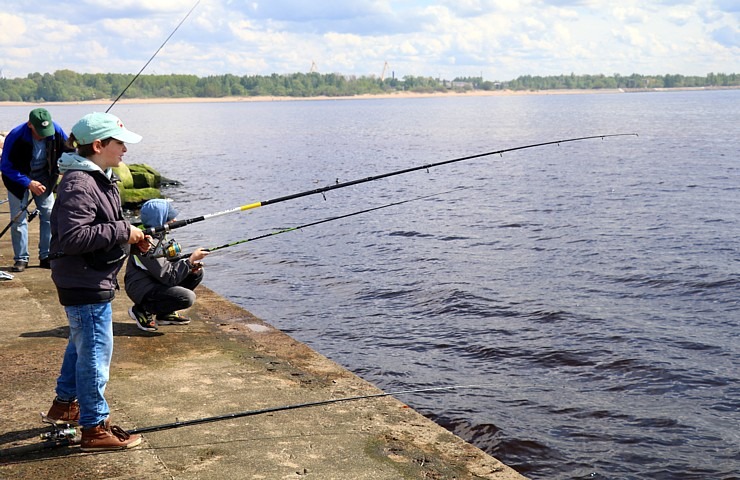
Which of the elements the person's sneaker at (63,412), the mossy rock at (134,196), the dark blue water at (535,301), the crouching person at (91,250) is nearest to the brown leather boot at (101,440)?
the crouching person at (91,250)

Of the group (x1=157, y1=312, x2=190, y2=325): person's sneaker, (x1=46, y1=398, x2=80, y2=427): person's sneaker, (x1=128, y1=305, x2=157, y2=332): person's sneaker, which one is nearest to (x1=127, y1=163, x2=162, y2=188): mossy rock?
(x1=157, y1=312, x2=190, y2=325): person's sneaker

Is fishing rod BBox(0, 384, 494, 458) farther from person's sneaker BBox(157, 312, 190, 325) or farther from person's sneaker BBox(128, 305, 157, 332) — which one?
person's sneaker BBox(157, 312, 190, 325)

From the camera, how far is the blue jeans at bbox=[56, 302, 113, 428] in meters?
4.41

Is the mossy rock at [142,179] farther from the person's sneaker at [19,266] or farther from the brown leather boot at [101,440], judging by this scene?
the brown leather boot at [101,440]

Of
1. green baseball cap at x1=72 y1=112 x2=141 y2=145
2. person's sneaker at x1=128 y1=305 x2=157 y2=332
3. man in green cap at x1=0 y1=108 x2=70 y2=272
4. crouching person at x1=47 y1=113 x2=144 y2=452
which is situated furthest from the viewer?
man in green cap at x1=0 y1=108 x2=70 y2=272

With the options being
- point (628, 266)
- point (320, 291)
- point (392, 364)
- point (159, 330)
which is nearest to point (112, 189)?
point (159, 330)

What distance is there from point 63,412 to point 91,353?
64cm

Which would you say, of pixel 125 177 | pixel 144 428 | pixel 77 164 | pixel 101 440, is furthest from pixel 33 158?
pixel 125 177

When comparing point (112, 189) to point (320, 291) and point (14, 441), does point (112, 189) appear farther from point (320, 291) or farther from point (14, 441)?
point (320, 291)

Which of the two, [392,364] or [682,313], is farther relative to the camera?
[682,313]

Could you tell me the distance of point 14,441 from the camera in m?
4.78

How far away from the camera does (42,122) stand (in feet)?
27.1

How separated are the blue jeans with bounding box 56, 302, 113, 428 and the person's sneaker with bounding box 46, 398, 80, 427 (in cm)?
30

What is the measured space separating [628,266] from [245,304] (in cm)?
661
